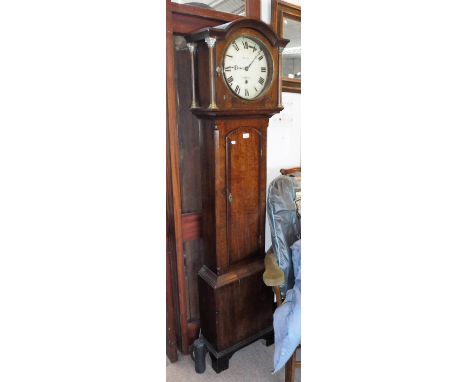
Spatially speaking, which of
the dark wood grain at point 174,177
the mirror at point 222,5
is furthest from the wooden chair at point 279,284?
the mirror at point 222,5

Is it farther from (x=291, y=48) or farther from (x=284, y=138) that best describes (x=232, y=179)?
(x=291, y=48)

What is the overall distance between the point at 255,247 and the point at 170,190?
0.58m

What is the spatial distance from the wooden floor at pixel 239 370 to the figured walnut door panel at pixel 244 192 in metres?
0.62

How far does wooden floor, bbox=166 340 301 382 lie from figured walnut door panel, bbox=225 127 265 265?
0.62m

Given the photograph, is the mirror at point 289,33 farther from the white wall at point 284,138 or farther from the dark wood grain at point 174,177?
the dark wood grain at point 174,177

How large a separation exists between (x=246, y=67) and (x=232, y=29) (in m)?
0.20

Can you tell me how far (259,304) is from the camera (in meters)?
2.17

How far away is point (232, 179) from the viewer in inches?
75.4

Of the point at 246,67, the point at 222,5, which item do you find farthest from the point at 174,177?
the point at 222,5
